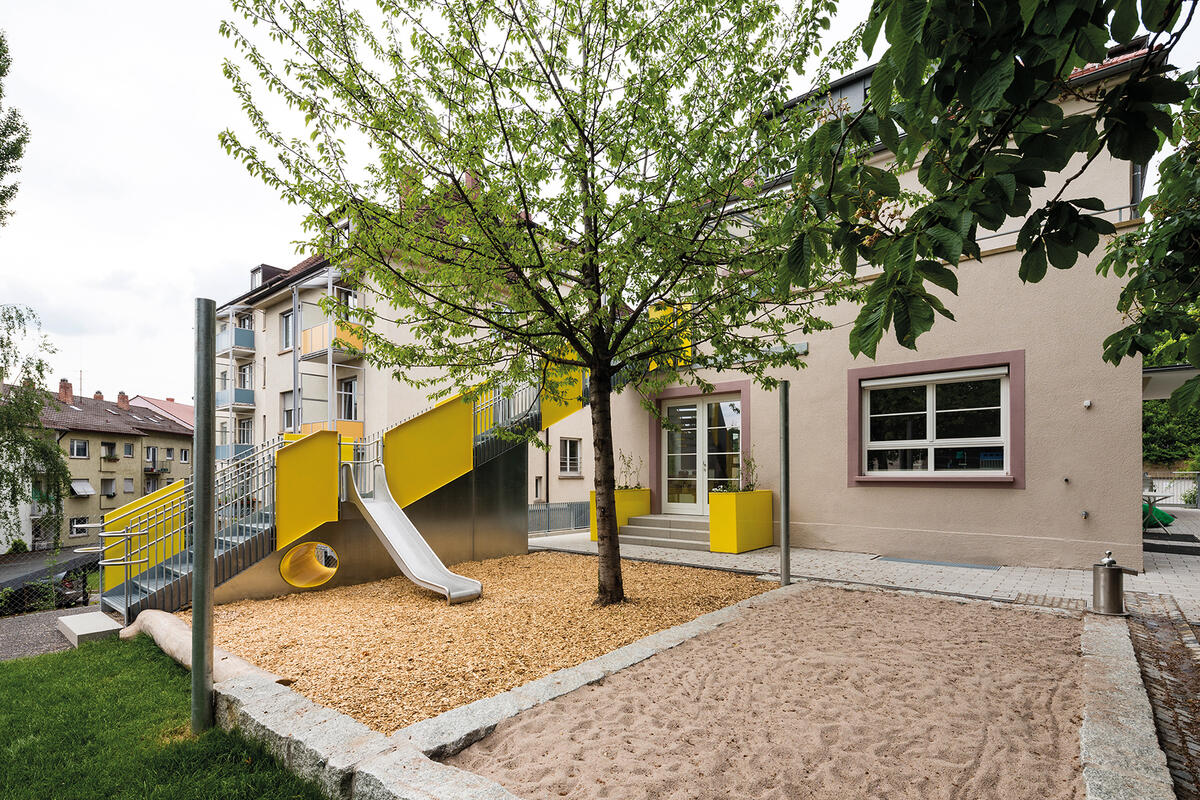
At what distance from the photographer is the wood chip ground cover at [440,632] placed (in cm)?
390

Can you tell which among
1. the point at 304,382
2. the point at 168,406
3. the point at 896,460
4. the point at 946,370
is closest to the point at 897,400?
the point at 946,370

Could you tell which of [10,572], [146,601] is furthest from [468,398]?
[10,572]

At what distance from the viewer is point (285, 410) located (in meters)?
22.6

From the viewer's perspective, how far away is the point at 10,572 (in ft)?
68.2

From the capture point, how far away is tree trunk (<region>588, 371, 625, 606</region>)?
20.0 ft

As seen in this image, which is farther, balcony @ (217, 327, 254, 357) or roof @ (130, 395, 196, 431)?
roof @ (130, 395, 196, 431)

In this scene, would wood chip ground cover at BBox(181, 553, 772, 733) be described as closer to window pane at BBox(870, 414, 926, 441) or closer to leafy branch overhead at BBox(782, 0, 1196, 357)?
leafy branch overhead at BBox(782, 0, 1196, 357)

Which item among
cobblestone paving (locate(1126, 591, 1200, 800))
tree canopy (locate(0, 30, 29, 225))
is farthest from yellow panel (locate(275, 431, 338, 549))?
tree canopy (locate(0, 30, 29, 225))

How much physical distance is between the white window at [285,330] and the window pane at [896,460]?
20.5 m

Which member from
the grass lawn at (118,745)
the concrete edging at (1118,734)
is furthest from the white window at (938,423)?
the grass lawn at (118,745)

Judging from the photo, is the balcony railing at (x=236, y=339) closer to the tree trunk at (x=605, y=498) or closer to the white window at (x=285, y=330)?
the white window at (x=285, y=330)

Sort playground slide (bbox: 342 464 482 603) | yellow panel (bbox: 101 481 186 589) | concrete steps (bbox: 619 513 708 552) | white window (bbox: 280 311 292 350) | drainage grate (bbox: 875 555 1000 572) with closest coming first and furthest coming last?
playground slide (bbox: 342 464 482 603) → yellow panel (bbox: 101 481 186 589) → drainage grate (bbox: 875 555 1000 572) → concrete steps (bbox: 619 513 708 552) → white window (bbox: 280 311 292 350)

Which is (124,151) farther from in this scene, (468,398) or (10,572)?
(10,572)

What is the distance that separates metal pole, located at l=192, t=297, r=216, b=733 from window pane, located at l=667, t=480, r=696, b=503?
30.2ft
